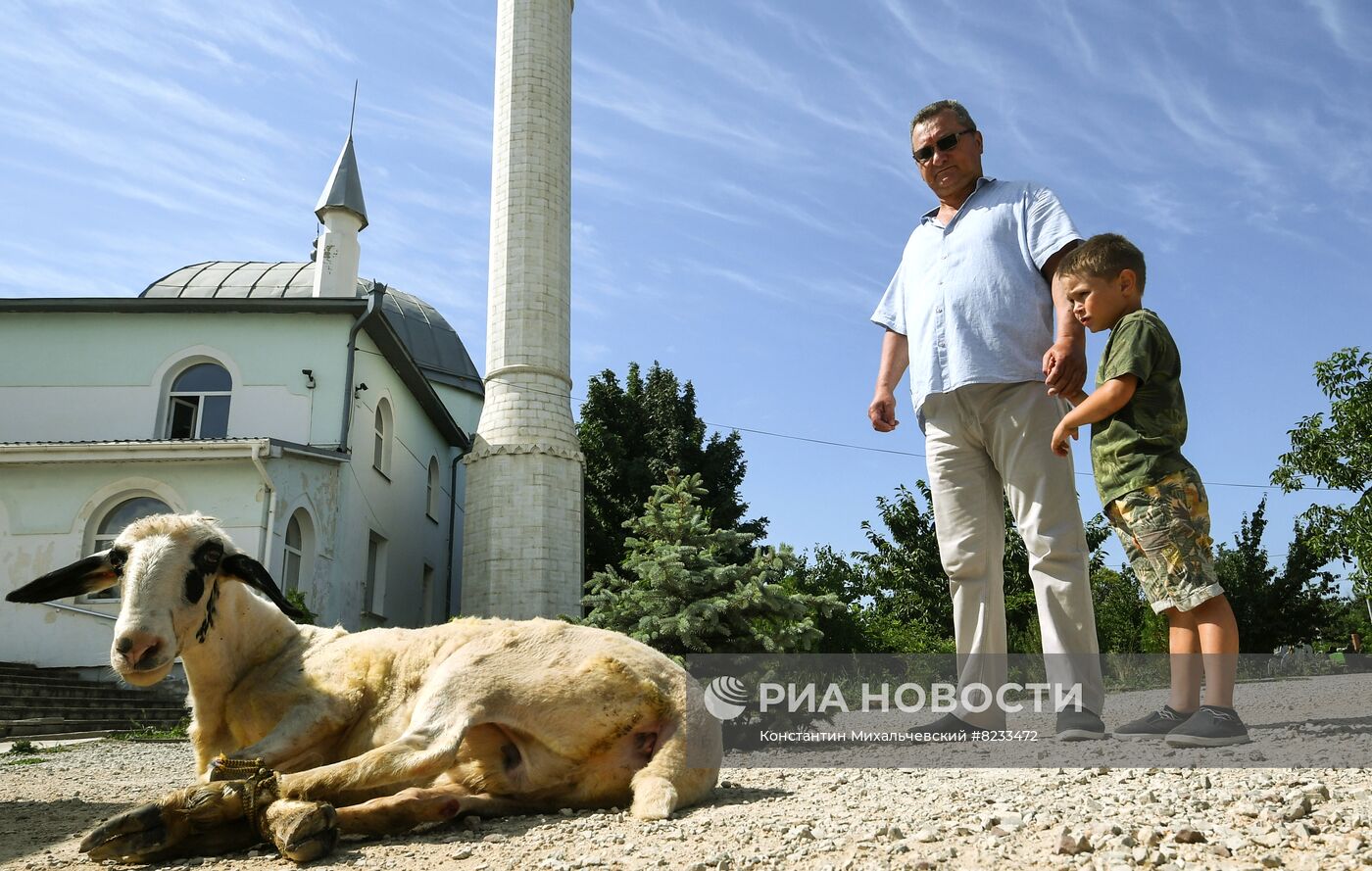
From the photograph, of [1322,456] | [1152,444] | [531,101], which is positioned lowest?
[1152,444]

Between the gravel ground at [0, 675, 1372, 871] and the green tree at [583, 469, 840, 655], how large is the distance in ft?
12.0

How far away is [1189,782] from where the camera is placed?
2.75 meters

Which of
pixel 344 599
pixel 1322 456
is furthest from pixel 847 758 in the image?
pixel 344 599

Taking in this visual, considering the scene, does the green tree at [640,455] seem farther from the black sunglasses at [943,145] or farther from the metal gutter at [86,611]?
Result: the black sunglasses at [943,145]

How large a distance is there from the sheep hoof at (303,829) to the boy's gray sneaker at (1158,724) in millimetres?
2782

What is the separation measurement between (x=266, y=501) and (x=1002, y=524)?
Answer: 1455cm

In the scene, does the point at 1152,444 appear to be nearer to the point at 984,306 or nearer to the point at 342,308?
the point at 984,306

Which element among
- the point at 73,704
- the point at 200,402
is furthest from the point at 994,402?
the point at 200,402

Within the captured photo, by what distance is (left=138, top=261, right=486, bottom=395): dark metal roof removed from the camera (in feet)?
88.5

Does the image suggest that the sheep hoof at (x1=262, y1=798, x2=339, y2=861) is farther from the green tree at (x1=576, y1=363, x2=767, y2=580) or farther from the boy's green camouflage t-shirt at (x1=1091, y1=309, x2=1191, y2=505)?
the green tree at (x1=576, y1=363, x2=767, y2=580)

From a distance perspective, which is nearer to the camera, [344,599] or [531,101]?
[344,599]

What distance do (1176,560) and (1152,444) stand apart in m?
0.41

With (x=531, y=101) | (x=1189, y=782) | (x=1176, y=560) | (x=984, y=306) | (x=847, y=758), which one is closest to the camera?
(x=1189, y=782)

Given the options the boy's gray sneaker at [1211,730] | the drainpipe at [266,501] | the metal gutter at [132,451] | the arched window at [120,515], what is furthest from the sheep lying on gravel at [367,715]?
the arched window at [120,515]
